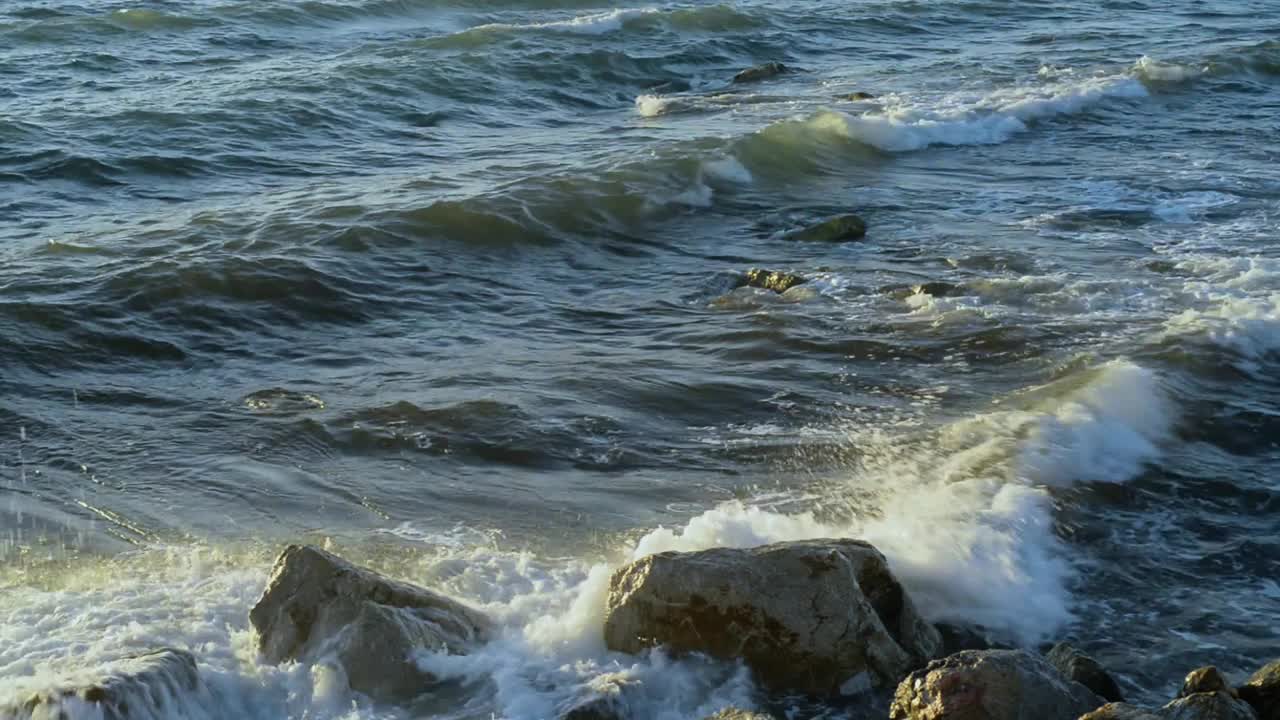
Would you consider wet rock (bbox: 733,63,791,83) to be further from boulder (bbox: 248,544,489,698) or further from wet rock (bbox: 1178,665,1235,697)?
wet rock (bbox: 1178,665,1235,697)

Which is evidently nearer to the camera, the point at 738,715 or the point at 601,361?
the point at 738,715

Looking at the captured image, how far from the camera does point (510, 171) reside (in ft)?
49.6

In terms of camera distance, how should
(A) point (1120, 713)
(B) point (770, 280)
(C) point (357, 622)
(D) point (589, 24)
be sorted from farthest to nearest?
→ (D) point (589, 24), (B) point (770, 280), (C) point (357, 622), (A) point (1120, 713)

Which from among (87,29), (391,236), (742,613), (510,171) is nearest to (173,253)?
(391,236)

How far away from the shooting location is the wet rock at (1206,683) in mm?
5105

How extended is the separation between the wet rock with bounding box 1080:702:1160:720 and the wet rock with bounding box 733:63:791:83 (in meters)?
18.7

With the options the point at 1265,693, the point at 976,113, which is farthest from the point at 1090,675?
the point at 976,113

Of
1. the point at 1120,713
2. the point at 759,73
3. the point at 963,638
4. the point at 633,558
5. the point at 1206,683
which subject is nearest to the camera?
the point at 1120,713

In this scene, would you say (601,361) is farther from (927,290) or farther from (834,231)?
(834,231)

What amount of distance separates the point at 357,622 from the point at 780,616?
1639 mm

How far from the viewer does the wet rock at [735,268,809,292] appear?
1124 centimetres

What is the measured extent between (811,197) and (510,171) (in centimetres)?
306

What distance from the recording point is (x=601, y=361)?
381 inches

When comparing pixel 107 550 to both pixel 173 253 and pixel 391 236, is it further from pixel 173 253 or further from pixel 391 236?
pixel 391 236
